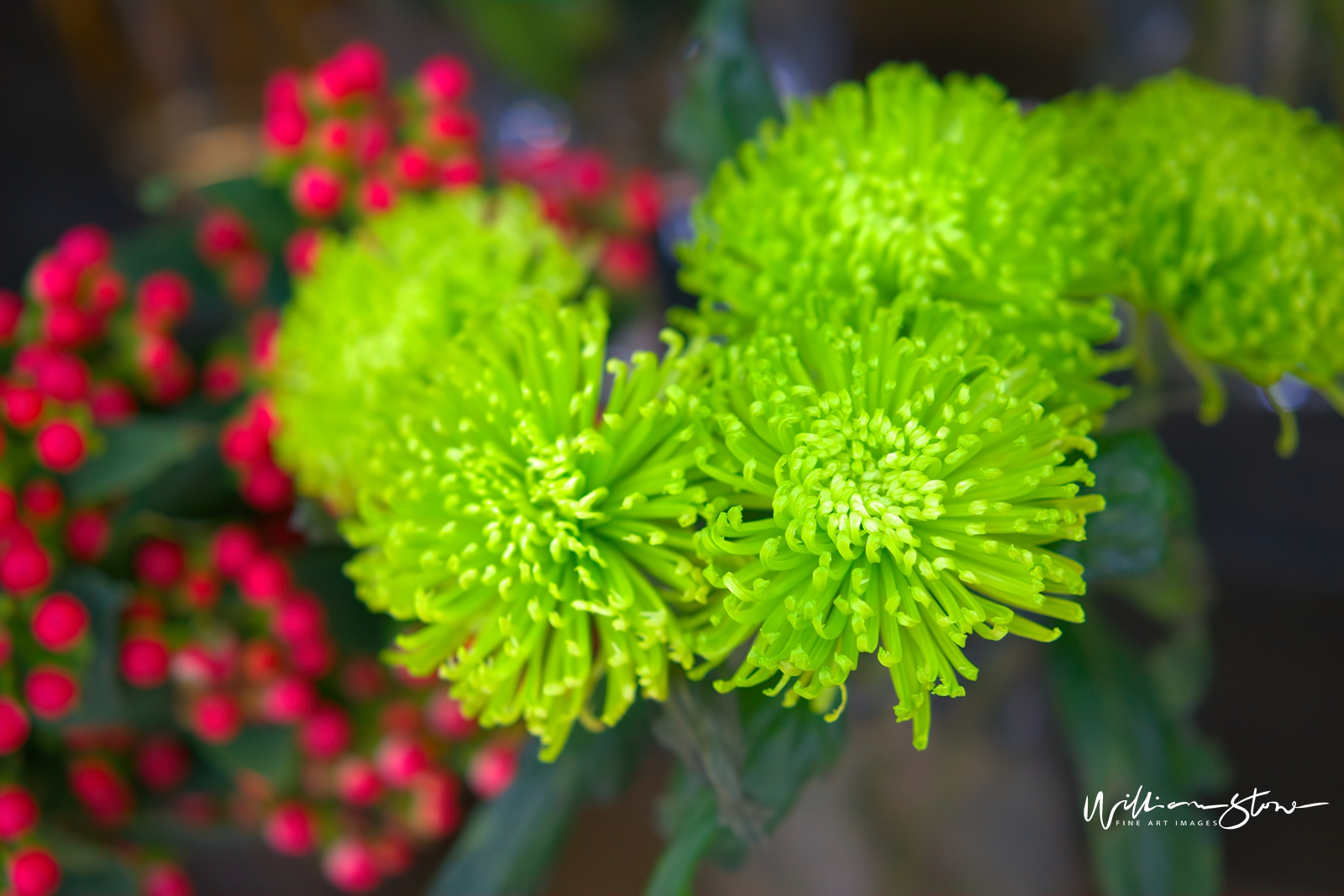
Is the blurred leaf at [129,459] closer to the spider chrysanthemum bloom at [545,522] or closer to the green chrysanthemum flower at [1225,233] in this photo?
the spider chrysanthemum bloom at [545,522]

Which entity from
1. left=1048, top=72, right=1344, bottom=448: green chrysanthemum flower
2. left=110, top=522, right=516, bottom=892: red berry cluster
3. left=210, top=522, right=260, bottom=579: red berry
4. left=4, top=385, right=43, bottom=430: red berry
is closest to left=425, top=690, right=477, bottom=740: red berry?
left=110, top=522, right=516, bottom=892: red berry cluster

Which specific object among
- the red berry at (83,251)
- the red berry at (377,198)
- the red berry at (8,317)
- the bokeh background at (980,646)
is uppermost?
the red berry at (83,251)

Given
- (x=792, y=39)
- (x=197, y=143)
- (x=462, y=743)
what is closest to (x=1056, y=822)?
(x=462, y=743)

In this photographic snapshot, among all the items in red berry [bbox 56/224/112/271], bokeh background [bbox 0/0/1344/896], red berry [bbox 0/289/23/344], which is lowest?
bokeh background [bbox 0/0/1344/896]

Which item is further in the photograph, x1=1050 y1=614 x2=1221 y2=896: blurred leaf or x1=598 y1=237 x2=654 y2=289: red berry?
x1=598 y1=237 x2=654 y2=289: red berry

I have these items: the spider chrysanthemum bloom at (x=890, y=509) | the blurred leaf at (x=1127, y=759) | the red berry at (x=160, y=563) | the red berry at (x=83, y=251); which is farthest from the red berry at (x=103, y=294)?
the blurred leaf at (x=1127, y=759)

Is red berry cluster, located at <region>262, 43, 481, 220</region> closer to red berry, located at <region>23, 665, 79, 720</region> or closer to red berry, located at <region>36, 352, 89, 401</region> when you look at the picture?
red berry, located at <region>36, 352, 89, 401</region>
